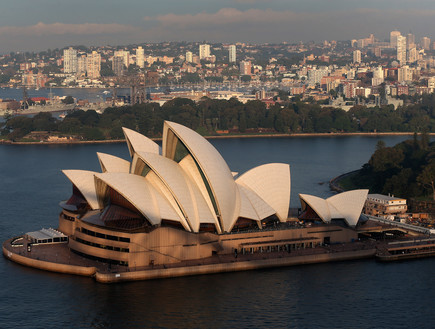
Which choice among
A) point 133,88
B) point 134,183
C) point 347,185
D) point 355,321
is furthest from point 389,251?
point 133,88

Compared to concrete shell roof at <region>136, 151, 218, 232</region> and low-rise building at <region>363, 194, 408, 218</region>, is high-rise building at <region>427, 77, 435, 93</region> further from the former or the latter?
concrete shell roof at <region>136, 151, 218, 232</region>

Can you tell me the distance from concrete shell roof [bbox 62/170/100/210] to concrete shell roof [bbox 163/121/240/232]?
452 centimetres

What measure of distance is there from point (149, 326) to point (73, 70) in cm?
17915

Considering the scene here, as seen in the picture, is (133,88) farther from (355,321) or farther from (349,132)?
(355,321)

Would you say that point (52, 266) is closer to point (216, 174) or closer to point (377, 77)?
point (216, 174)

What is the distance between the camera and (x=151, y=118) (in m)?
82.7

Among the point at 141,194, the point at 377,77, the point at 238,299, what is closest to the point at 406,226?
the point at 238,299

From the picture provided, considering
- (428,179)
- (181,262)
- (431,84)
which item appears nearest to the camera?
(181,262)

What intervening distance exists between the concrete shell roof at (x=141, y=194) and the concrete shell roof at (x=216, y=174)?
1.82 m

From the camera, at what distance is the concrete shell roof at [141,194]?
29172mm

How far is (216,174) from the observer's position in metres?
30.4

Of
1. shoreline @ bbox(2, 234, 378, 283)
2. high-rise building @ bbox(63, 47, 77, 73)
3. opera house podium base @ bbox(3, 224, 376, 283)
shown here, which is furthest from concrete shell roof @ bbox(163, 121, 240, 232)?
high-rise building @ bbox(63, 47, 77, 73)

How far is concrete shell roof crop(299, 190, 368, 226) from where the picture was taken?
33219 millimetres

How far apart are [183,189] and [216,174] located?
4.61 ft
